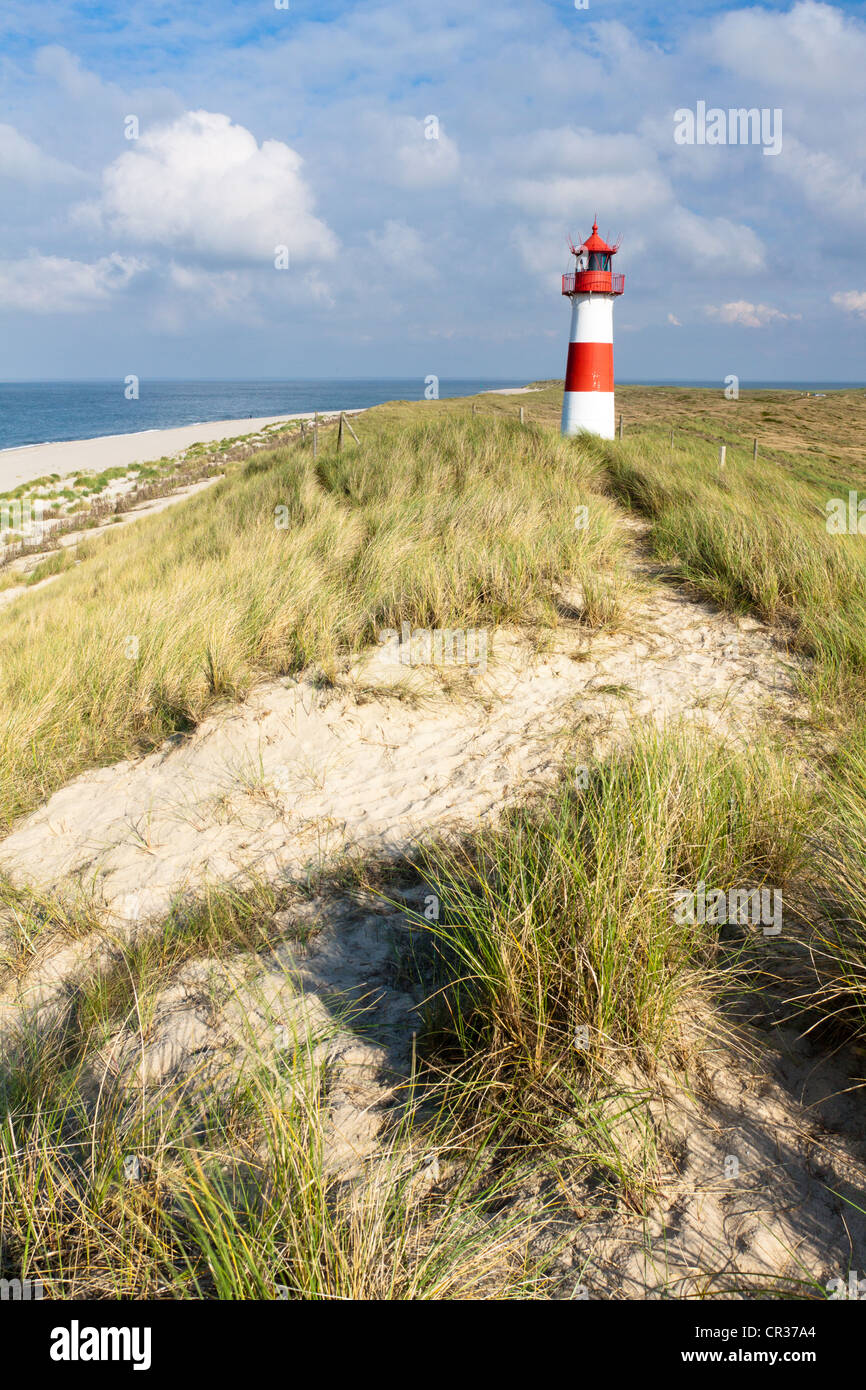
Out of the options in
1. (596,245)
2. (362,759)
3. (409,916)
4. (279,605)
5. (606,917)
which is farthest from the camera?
(596,245)

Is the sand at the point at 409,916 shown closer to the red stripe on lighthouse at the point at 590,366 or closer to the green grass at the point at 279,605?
the green grass at the point at 279,605

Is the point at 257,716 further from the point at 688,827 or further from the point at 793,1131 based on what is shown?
the point at 793,1131

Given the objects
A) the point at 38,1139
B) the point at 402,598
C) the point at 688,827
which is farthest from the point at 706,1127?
the point at 402,598

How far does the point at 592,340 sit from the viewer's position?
47.9 ft

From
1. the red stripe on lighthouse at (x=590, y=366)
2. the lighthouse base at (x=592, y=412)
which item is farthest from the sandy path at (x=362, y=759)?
the red stripe on lighthouse at (x=590, y=366)

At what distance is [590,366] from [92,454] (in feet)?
94.3

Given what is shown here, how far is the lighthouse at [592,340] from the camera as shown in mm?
14453

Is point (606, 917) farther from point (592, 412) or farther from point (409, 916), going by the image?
point (592, 412)

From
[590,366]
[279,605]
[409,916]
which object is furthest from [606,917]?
[590,366]

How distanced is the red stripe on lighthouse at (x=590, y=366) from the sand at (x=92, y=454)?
1911cm

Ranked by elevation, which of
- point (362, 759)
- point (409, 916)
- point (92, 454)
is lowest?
point (409, 916)

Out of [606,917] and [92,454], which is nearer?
[606,917]

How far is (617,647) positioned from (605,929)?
3078 mm

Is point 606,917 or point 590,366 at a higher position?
point 590,366
